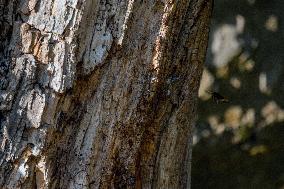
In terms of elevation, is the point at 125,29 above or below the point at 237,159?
below

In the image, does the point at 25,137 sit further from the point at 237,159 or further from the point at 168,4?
the point at 237,159

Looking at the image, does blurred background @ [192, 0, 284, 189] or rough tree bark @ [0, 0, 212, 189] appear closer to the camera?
rough tree bark @ [0, 0, 212, 189]

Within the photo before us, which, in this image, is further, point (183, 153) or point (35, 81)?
point (183, 153)

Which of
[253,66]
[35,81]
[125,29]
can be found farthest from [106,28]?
[253,66]

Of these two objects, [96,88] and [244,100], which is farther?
[244,100]

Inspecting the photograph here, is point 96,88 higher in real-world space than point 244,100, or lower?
lower

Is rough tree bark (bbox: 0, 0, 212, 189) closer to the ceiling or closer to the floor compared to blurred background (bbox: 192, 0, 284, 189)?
closer to the floor
